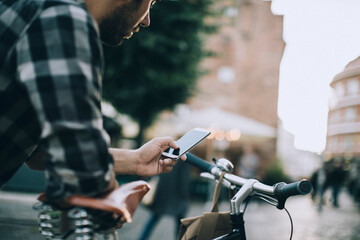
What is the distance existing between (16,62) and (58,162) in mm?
322

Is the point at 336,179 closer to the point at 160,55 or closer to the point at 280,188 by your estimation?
the point at 160,55

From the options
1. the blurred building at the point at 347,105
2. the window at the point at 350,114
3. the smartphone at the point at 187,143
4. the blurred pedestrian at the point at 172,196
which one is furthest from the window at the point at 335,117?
the blurred pedestrian at the point at 172,196

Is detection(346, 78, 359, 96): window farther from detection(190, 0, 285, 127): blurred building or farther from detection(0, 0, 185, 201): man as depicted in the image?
detection(190, 0, 285, 127): blurred building

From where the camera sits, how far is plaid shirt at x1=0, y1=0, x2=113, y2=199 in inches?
36.7

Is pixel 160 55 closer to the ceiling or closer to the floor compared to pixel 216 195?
closer to the floor

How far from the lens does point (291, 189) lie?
4.51 feet

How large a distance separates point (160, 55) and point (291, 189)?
823 centimetres

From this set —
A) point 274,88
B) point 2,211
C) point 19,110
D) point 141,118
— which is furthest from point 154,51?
point 274,88

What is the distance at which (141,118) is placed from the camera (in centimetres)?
1160

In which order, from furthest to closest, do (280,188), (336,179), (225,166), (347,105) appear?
(336,179) < (347,105) < (225,166) < (280,188)

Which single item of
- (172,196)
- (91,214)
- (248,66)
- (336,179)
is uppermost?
(91,214)

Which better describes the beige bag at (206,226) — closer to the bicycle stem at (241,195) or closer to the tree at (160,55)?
the bicycle stem at (241,195)

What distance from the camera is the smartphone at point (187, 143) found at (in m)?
1.60

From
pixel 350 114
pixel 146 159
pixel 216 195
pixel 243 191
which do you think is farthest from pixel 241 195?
pixel 350 114
